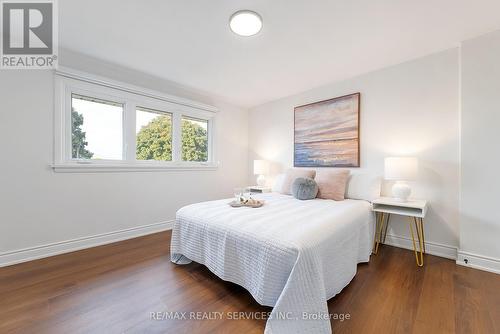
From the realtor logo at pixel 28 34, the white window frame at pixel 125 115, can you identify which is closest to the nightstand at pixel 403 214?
the white window frame at pixel 125 115

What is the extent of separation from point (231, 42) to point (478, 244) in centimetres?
320

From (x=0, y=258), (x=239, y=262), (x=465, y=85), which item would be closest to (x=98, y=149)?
(x=0, y=258)

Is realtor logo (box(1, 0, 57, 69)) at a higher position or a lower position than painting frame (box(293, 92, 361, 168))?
higher

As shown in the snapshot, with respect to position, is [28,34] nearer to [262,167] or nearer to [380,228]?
[262,167]

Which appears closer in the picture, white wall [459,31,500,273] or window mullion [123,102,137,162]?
white wall [459,31,500,273]

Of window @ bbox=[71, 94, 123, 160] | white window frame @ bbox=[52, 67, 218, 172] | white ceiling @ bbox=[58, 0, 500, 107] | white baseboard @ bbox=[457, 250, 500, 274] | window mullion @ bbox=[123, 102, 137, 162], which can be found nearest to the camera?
white ceiling @ bbox=[58, 0, 500, 107]

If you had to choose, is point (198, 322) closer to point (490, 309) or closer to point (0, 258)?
point (490, 309)

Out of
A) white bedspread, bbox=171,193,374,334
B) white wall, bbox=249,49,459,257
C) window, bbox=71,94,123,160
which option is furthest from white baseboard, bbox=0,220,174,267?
white wall, bbox=249,49,459,257

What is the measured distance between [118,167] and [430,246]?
392 cm

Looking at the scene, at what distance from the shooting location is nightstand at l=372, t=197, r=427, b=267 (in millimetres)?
2095

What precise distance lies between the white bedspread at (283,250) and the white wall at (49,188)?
120 cm

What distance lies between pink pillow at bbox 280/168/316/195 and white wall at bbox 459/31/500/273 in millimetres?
1579

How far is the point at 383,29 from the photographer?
1.92 m

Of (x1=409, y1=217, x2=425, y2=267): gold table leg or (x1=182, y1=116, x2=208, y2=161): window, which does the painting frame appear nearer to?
(x1=409, y1=217, x2=425, y2=267): gold table leg
